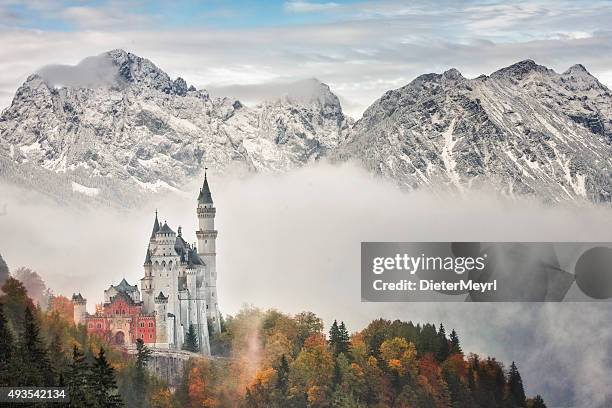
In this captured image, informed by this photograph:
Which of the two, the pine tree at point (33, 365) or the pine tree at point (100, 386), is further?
the pine tree at point (33, 365)

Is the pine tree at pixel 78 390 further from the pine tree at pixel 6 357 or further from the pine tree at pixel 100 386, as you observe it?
the pine tree at pixel 6 357

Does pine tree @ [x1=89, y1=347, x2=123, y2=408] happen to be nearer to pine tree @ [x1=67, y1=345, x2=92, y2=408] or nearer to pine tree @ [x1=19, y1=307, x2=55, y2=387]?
pine tree @ [x1=67, y1=345, x2=92, y2=408]

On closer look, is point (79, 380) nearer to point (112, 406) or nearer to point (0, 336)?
point (112, 406)

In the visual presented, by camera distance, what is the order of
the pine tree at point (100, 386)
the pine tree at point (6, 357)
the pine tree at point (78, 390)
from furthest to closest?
the pine tree at point (6, 357) → the pine tree at point (100, 386) → the pine tree at point (78, 390)

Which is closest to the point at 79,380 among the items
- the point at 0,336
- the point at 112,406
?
the point at 112,406

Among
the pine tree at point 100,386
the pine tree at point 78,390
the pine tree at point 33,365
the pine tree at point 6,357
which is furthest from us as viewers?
the pine tree at point 33,365

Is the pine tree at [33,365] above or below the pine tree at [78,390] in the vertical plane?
above

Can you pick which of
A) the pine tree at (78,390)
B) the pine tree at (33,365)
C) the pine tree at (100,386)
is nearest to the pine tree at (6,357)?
the pine tree at (33,365)
